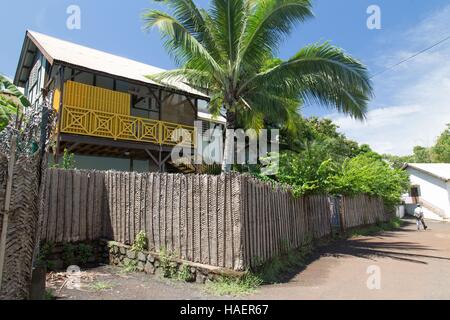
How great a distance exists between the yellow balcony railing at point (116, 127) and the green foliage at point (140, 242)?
6.91 metres

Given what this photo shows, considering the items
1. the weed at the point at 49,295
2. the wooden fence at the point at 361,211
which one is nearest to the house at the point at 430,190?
the wooden fence at the point at 361,211

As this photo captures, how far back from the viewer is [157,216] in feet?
23.3

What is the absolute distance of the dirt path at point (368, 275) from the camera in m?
5.66

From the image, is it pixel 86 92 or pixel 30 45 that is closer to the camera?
pixel 86 92

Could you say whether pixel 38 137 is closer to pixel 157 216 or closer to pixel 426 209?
pixel 157 216

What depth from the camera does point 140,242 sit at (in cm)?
716

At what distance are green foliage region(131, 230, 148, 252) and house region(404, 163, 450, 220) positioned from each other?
2944cm

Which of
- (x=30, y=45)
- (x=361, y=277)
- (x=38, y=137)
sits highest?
(x=30, y=45)

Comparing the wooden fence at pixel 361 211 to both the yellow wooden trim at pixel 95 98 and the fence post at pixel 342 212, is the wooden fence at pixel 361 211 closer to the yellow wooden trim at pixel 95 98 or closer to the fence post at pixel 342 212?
the fence post at pixel 342 212

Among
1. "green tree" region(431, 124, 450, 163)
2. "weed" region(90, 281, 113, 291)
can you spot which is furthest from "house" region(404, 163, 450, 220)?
"weed" region(90, 281, 113, 291)

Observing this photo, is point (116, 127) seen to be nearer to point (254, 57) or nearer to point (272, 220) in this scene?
point (254, 57)
